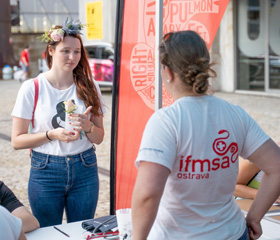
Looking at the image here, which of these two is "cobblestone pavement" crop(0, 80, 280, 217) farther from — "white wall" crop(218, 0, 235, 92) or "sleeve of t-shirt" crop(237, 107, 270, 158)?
"sleeve of t-shirt" crop(237, 107, 270, 158)

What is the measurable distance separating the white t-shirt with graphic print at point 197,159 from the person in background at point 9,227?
426mm

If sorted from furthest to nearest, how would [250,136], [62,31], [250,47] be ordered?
[250,47]
[62,31]
[250,136]

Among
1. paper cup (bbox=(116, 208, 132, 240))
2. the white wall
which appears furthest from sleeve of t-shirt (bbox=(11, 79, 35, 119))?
the white wall

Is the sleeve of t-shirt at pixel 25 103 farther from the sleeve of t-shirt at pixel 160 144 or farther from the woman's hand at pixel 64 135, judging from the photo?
the sleeve of t-shirt at pixel 160 144

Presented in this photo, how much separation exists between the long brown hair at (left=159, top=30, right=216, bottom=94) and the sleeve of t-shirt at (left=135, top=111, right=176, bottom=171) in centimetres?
16

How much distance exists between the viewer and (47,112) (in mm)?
2652

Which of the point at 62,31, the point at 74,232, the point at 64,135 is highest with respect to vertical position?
the point at 62,31

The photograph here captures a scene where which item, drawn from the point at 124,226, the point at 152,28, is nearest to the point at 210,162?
the point at 124,226

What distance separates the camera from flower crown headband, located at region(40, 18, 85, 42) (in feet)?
8.93

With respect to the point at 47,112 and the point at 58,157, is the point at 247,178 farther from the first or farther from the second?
the point at 47,112

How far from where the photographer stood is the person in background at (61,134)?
2.63 metres

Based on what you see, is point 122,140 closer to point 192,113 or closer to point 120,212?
point 120,212

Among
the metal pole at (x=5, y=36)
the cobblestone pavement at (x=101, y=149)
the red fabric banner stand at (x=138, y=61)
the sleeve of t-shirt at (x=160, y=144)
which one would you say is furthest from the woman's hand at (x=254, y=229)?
the metal pole at (x=5, y=36)

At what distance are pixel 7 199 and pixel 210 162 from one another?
135 cm
